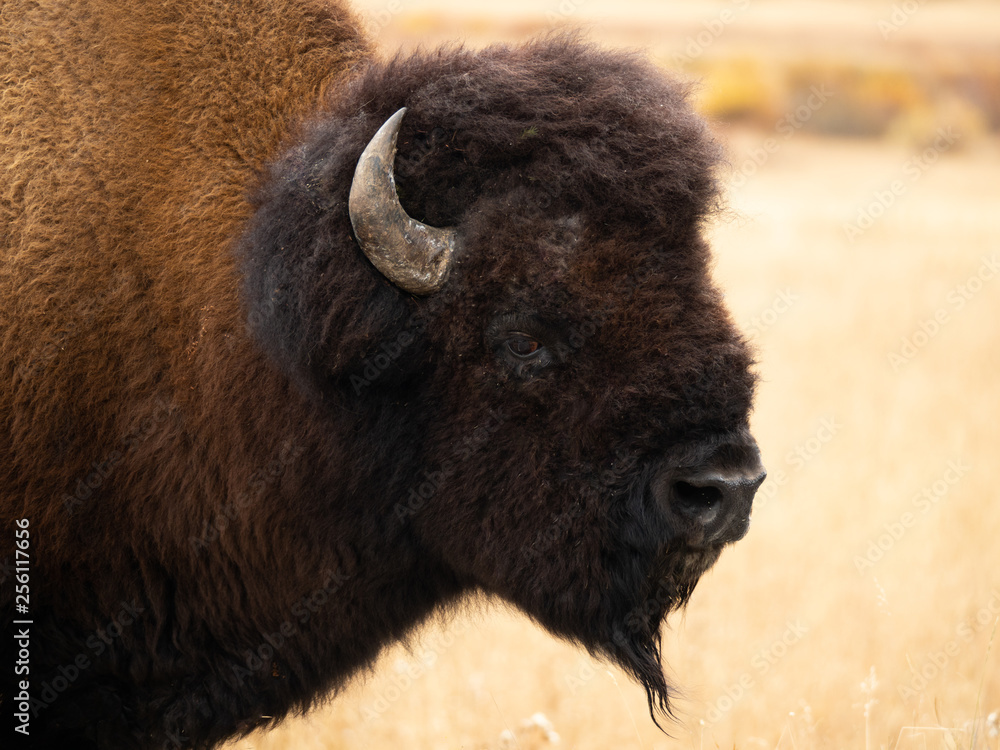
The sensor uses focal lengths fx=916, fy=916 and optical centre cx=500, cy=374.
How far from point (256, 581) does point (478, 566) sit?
71cm

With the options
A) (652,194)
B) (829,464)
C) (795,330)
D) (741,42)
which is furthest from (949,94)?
(652,194)

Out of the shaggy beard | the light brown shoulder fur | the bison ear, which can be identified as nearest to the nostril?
the shaggy beard

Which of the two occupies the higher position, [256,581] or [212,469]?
[212,469]

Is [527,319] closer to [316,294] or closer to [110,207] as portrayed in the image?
[316,294]

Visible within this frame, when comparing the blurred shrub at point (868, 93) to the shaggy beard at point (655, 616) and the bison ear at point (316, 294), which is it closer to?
the shaggy beard at point (655, 616)

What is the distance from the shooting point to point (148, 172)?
275cm

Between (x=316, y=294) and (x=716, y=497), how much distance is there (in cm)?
117

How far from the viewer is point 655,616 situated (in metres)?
2.73

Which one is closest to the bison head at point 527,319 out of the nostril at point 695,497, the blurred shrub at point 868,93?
the nostril at point 695,497

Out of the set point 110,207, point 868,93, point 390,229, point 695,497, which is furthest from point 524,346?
point 868,93

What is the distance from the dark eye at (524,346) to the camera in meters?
2.51

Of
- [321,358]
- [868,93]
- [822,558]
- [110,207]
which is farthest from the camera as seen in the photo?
[868,93]

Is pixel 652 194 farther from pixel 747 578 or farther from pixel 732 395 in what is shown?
pixel 747 578

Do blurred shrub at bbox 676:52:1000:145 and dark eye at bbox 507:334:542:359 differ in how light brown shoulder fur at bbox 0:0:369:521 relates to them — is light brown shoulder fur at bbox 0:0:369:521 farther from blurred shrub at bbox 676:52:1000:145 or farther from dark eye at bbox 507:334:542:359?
blurred shrub at bbox 676:52:1000:145
